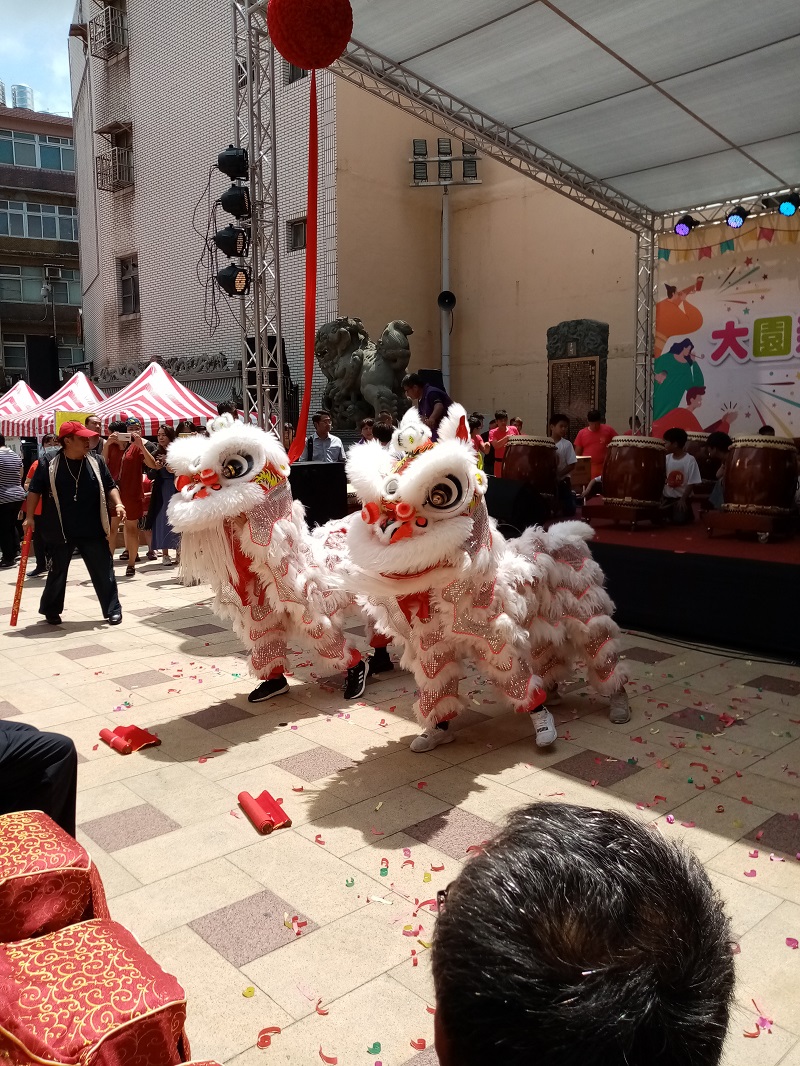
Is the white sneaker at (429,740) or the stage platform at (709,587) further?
the stage platform at (709,587)

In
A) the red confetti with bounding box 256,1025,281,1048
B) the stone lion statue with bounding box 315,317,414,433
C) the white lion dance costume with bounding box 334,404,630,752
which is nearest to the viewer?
the red confetti with bounding box 256,1025,281,1048

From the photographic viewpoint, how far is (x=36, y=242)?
27.2 m

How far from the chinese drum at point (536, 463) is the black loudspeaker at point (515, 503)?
1.11m

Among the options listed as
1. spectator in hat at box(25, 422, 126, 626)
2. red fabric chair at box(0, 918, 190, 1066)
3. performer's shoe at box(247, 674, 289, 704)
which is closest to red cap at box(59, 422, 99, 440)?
spectator in hat at box(25, 422, 126, 626)

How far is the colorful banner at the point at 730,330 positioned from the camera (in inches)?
380

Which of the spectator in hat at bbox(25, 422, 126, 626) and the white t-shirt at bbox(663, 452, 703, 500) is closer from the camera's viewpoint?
the spectator in hat at bbox(25, 422, 126, 626)

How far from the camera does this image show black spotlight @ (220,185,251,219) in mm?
6809

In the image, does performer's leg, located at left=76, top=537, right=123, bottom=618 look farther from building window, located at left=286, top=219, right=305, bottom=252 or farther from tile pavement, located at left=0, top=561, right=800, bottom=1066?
building window, located at left=286, top=219, right=305, bottom=252

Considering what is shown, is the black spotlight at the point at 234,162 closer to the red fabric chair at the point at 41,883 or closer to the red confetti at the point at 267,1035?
the red fabric chair at the point at 41,883

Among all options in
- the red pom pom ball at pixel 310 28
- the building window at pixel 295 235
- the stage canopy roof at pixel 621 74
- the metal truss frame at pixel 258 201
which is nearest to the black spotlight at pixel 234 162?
the metal truss frame at pixel 258 201

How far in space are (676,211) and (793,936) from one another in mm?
9471

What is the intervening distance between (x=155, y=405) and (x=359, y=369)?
3.53m

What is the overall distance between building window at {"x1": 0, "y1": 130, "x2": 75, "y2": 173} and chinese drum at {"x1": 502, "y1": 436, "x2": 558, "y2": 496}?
26.2 meters

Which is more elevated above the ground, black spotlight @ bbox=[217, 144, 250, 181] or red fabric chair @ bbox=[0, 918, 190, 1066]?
black spotlight @ bbox=[217, 144, 250, 181]
